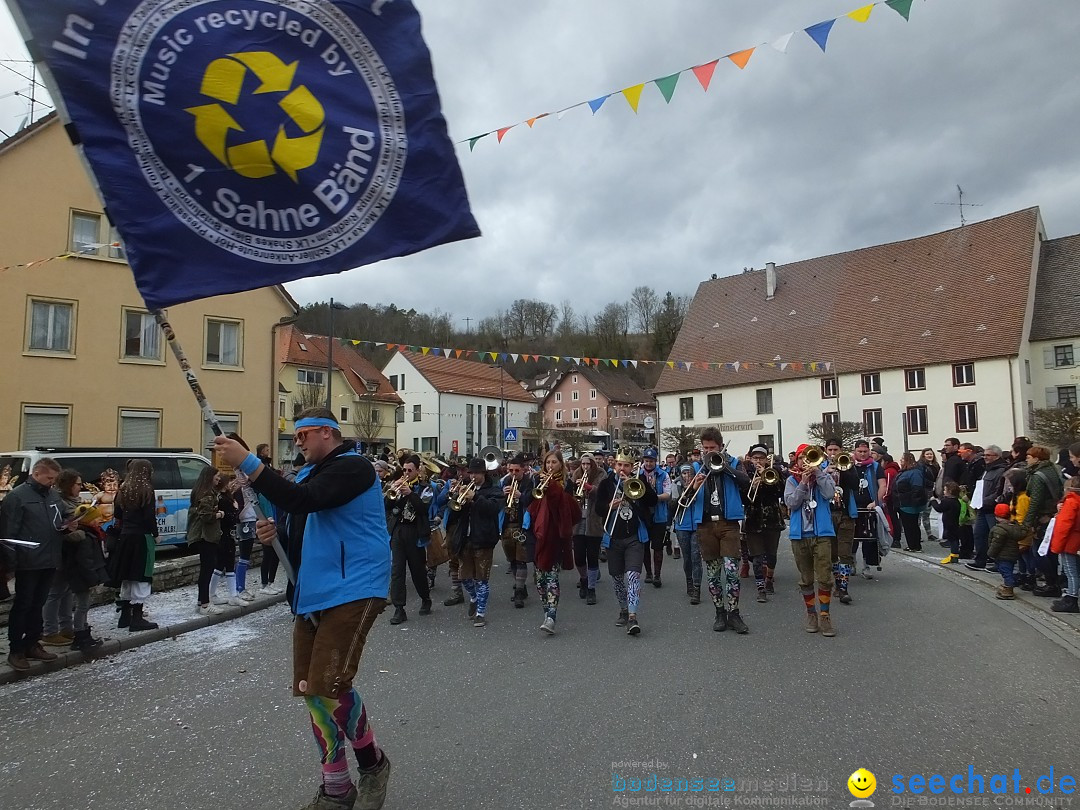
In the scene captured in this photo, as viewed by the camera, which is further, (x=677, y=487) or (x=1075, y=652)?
→ (x=677, y=487)

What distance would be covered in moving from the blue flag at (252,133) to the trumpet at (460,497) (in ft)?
16.2

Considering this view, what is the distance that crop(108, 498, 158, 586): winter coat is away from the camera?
24.1 feet

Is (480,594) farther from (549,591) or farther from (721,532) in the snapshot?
(721,532)

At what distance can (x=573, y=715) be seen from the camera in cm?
474

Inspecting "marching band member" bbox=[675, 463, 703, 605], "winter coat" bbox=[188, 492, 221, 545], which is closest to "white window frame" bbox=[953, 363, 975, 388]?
"marching band member" bbox=[675, 463, 703, 605]

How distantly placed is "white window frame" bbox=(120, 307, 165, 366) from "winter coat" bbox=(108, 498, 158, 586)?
15847mm

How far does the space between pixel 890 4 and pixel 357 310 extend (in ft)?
160

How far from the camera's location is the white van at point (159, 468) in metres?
11.5

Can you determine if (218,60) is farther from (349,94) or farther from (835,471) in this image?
(835,471)

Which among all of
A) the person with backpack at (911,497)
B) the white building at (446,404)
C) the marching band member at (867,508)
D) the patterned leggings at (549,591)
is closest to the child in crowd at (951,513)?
the person with backpack at (911,497)

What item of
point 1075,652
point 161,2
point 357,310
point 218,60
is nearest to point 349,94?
point 218,60

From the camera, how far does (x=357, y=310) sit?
5253 cm

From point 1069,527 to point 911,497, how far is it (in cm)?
637

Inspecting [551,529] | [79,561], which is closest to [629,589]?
[551,529]
